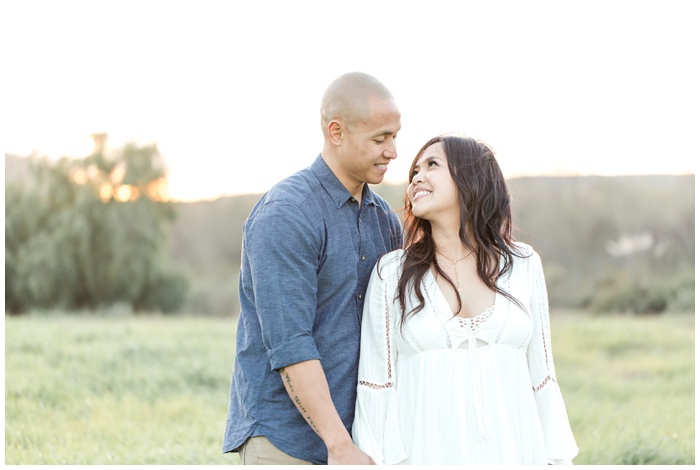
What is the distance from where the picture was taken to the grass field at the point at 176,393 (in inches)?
220

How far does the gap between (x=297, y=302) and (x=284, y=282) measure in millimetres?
79

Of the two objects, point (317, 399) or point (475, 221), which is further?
point (475, 221)

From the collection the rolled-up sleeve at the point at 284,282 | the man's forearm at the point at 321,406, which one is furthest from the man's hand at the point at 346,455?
the rolled-up sleeve at the point at 284,282

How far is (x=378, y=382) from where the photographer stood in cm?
270

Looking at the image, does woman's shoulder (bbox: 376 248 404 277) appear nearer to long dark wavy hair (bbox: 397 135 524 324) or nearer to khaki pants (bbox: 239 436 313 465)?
long dark wavy hair (bbox: 397 135 524 324)

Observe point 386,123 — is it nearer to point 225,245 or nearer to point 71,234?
point 71,234

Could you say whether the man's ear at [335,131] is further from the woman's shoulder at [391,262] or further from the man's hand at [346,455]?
the man's hand at [346,455]

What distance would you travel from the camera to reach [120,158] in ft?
59.6

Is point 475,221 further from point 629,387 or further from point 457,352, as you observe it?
point 629,387

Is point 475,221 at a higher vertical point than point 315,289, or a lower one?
higher

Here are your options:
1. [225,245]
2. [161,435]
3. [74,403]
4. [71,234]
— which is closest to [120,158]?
[71,234]

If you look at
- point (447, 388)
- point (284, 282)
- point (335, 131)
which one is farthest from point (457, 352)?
point (335, 131)

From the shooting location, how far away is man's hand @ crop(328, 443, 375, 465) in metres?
2.54

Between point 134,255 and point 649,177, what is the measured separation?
516 inches
